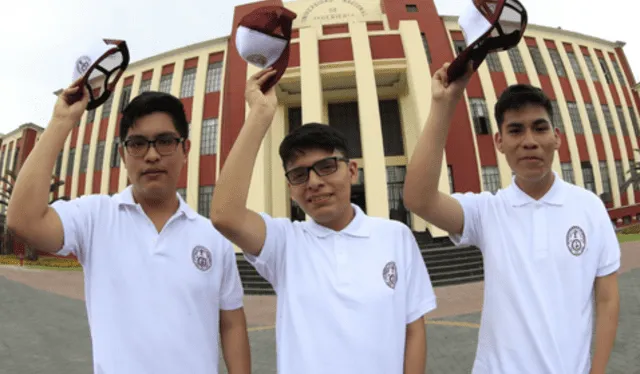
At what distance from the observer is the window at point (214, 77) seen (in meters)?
17.0

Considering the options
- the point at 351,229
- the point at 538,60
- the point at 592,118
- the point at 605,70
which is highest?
the point at 605,70

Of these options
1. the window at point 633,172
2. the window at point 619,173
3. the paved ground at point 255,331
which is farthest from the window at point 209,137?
the window at point 633,172

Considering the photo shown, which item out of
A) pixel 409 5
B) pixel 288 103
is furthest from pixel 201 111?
pixel 409 5

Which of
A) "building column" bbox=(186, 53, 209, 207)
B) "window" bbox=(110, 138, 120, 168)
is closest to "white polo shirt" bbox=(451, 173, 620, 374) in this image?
"building column" bbox=(186, 53, 209, 207)

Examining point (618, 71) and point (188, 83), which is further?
point (618, 71)

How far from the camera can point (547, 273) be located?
1.40 metres

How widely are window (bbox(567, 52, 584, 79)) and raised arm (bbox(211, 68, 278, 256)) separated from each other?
22.7 metres

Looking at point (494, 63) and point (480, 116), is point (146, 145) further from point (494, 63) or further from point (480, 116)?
point (494, 63)

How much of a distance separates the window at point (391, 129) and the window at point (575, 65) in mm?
10895

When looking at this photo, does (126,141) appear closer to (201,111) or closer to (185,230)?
(185,230)

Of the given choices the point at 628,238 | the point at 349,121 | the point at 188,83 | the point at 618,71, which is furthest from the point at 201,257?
the point at 618,71

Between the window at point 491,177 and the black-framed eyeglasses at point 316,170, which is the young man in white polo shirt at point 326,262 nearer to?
the black-framed eyeglasses at point 316,170

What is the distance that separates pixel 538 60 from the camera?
17.3 m

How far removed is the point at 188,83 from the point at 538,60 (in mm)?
18560
